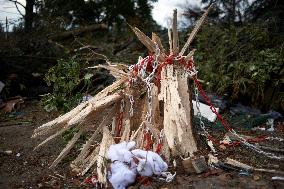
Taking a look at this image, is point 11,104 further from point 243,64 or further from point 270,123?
point 270,123

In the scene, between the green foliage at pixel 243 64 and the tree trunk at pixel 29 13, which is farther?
the tree trunk at pixel 29 13

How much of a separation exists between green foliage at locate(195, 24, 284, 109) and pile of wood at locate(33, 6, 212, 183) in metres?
4.16

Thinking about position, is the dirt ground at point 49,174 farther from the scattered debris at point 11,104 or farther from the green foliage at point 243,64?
the green foliage at point 243,64

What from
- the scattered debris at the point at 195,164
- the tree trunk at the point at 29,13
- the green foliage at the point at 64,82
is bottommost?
the scattered debris at the point at 195,164

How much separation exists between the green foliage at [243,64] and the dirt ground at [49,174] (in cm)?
370

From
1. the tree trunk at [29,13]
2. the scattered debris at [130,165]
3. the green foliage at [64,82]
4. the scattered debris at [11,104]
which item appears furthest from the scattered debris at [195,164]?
the tree trunk at [29,13]

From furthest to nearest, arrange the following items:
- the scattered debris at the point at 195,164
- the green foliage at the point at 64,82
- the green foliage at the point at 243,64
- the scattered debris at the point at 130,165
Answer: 1. the green foliage at the point at 243,64
2. the green foliage at the point at 64,82
3. the scattered debris at the point at 195,164
4. the scattered debris at the point at 130,165

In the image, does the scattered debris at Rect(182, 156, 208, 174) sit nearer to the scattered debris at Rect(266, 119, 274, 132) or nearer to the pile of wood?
the pile of wood

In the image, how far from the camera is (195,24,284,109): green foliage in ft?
25.4

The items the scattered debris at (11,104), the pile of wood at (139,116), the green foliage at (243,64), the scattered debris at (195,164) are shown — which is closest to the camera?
the scattered debris at (195,164)

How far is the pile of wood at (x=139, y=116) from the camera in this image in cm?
376

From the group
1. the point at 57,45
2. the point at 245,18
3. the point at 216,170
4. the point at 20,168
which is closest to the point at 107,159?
the point at 216,170

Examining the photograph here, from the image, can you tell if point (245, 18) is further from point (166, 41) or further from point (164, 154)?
point (164, 154)

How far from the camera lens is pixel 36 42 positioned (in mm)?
9641
